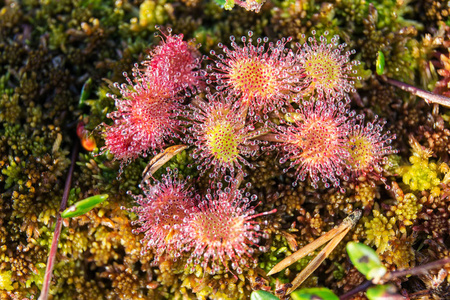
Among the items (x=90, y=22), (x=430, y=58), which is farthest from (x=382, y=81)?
(x=90, y=22)

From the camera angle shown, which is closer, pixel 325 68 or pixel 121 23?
pixel 325 68

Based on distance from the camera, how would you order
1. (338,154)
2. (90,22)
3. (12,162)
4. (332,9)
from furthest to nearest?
(90,22), (332,9), (12,162), (338,154)

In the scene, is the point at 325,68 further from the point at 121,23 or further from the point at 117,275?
the point at 117,275

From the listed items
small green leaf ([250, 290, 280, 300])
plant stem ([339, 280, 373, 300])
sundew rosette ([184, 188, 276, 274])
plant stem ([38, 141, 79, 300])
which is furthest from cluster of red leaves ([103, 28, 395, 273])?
plant stem ([339, 280, 373, 300])

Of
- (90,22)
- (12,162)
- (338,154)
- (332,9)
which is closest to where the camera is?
(338,154)

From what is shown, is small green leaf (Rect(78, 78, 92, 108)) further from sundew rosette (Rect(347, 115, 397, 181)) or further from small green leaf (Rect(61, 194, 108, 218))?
sundew rosette (Rect(347, 115, 397, 181))

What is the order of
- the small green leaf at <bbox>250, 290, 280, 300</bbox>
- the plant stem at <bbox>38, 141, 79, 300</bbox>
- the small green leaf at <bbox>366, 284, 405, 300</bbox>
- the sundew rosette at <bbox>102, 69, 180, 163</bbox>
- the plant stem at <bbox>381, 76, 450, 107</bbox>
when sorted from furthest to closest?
the plant stem at <bbox>381, 76, 450, 107</bbox> < the sundew rosette at <bbox>102, 69, 180, 163</bbox> < the plant stem at <bbox>38, 141, 79, 300</bbox> < the small green leaf at <bbox>250, 290, 280, 300</bbox> < the small green leaf at <bbox>366, 284, 405, 300</bbox>

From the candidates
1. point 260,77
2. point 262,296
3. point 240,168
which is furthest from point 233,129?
point 262,296
